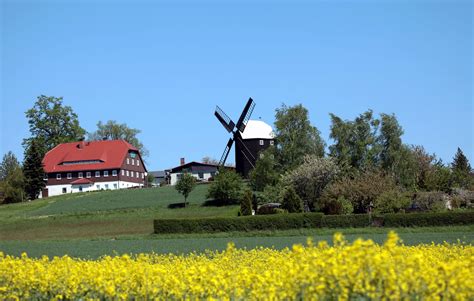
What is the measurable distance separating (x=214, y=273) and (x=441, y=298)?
3396mm

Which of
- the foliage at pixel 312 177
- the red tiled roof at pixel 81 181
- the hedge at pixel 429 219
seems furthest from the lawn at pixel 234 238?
the red tiled roof at pixel 81 181

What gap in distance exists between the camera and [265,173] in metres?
64.8

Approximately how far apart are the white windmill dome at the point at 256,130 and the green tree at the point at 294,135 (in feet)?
52.5

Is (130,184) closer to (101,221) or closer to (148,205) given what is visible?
(148,205)

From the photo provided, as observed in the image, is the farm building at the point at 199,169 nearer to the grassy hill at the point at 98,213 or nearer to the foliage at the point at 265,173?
the grassy hill at the point at 98,213

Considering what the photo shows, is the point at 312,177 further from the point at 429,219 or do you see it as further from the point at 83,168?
the point at 83,168

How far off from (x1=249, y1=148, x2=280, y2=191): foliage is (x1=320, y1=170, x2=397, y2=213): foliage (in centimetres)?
879

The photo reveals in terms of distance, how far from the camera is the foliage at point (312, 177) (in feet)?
200

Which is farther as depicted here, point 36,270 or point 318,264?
point 36,270

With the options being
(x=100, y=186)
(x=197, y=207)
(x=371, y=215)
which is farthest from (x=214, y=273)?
(x=100, y=186)

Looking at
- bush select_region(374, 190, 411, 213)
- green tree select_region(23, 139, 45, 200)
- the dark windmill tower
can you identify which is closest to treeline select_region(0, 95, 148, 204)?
green tree select_region(23, 139, 45, 200)

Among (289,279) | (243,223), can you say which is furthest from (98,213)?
(289,279)

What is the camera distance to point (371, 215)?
43.4 meters

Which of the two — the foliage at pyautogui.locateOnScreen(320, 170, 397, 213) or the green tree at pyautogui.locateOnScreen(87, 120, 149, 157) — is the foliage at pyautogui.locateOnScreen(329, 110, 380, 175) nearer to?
the foliage at pyautogui.locateOnScreen(320, 170, 397, 213)
